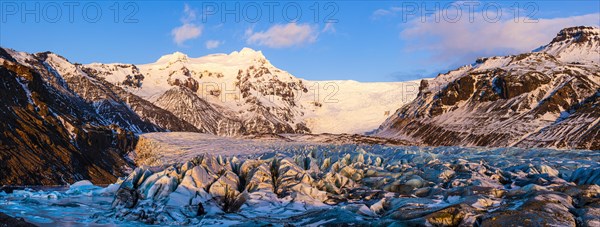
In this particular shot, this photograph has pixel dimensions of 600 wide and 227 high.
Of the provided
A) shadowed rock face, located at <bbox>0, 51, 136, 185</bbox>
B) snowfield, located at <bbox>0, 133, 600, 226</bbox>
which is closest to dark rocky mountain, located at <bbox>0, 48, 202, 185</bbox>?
shadowed rock face, located at <bbox>0, 51, 136, 185</bbox>

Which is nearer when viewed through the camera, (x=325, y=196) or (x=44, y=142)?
(x=325, y=196)

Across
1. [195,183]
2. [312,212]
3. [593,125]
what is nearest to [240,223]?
[312,212]

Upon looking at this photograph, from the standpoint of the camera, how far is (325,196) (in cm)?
3625

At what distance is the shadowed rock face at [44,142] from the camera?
86450 mm

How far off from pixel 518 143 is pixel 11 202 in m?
154

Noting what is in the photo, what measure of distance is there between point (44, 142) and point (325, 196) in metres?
76.5

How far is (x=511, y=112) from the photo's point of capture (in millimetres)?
198125

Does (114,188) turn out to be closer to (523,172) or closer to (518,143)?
(523,172)

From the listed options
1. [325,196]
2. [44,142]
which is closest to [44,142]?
[44,142]

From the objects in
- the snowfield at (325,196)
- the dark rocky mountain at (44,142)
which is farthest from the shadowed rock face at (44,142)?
the snowfield at (325,196)

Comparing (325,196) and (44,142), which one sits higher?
(44,142)

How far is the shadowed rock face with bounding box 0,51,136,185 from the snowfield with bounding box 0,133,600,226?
47.4 m

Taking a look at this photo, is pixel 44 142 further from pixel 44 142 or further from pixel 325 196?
pixel 325 196

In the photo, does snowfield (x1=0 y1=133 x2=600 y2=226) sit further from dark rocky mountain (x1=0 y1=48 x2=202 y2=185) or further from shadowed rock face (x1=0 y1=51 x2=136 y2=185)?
dark rocky mountain (x1=0 y1=48 x2=202 y2=185)
